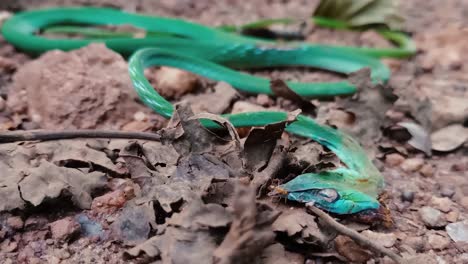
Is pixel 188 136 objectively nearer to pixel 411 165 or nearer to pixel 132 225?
pixel 132 225

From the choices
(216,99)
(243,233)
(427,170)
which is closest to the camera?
(243,233)

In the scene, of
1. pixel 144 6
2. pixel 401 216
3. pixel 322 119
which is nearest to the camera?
pixel 401 216

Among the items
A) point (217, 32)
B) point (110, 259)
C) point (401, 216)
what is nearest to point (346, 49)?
point (217, 32)

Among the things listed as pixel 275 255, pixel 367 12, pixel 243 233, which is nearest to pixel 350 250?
pixel 275 255

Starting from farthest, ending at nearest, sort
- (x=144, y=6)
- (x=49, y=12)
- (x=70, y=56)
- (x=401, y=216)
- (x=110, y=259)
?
1. (x=144, y=6)
2. (x=49, y=12)
3. (x=70, y=56)
4. (x=401, y=216)
5. (x=110, y=259)

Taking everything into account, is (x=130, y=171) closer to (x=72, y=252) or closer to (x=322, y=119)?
(x=72, y=252)


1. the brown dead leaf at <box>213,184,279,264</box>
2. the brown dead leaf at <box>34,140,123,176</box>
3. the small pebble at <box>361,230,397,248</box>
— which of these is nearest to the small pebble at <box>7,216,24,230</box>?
the brown dead leaf at <box>34,140,123,176</box>

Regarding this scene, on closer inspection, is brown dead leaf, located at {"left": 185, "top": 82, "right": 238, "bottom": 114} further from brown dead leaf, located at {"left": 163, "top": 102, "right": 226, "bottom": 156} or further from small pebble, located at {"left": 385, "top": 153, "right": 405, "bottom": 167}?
small pebble, located at {"left": 385, "top": 153, "right": 405, "bottom": 167}

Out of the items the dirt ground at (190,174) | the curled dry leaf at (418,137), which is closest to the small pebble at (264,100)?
the dirt ground at (190,174)
